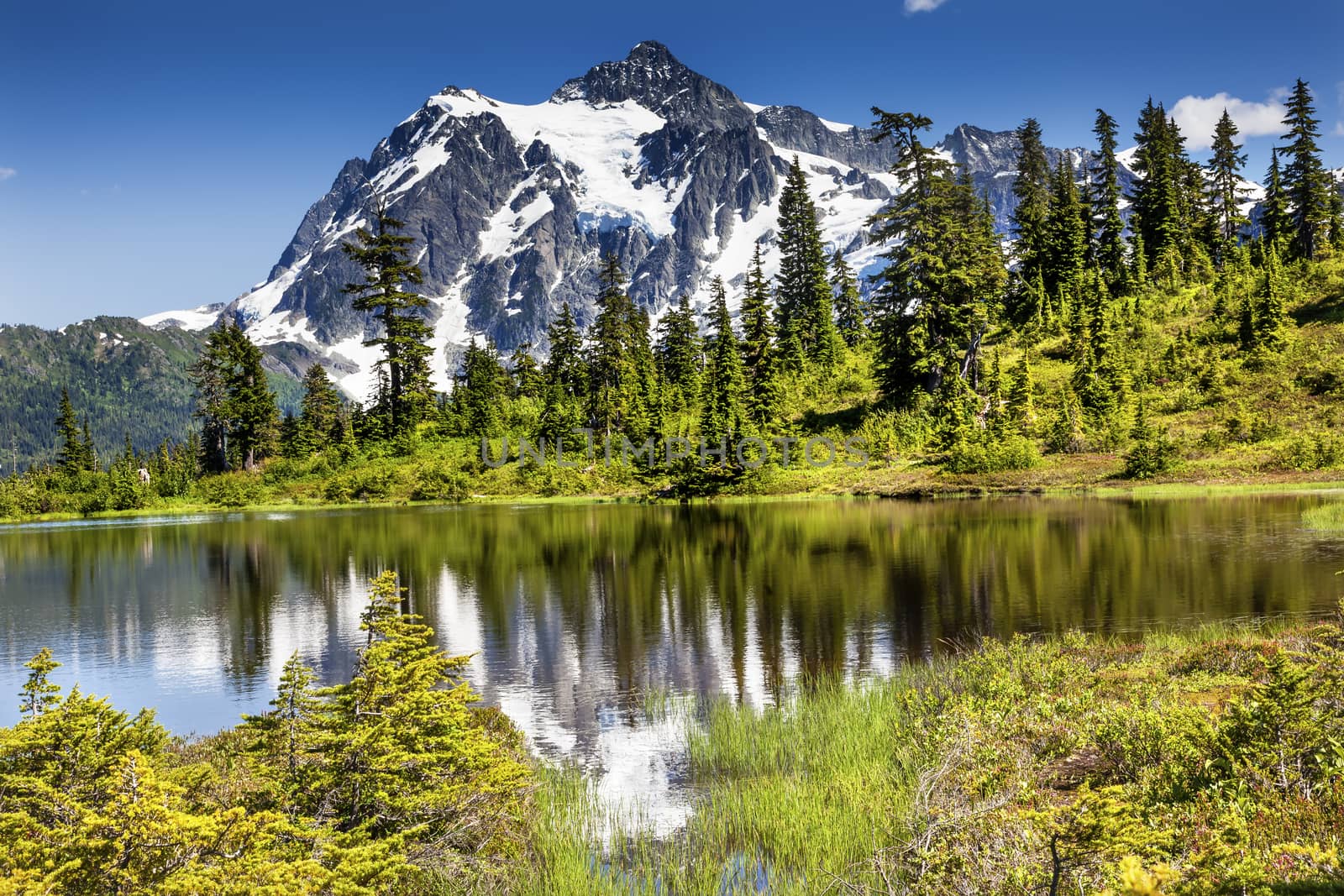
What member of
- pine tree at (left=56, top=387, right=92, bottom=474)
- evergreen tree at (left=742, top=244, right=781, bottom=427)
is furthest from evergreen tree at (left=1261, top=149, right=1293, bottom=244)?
pine tree at (left=56, top=387, right=92, bottom=474)

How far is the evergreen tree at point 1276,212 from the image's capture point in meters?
65.6

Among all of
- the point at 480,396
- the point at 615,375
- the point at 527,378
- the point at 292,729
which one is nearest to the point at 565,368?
the point at 527,378

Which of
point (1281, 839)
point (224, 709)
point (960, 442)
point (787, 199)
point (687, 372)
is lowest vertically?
point (224, 709)

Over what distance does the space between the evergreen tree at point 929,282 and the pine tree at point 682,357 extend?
21.2 meters

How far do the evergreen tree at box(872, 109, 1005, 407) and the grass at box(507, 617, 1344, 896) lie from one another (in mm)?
45672

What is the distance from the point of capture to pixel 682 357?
262 ft

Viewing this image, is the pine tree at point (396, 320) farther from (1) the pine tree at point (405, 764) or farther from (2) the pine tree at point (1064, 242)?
(1) the pine tree at point (405, 764)

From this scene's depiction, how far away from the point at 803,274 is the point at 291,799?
7797 centimetres

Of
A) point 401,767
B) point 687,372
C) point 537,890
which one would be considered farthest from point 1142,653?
point 687,372

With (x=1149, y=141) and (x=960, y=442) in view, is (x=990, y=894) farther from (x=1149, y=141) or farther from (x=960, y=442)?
(x=1149, y=141)

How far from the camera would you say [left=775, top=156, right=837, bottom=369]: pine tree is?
77.2m

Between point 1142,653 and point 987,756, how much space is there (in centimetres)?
651

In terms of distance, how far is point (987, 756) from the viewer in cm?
944

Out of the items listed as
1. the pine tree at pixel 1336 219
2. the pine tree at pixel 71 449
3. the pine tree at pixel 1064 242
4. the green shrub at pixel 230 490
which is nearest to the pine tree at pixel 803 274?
the pine tree at pixel 1064 242
